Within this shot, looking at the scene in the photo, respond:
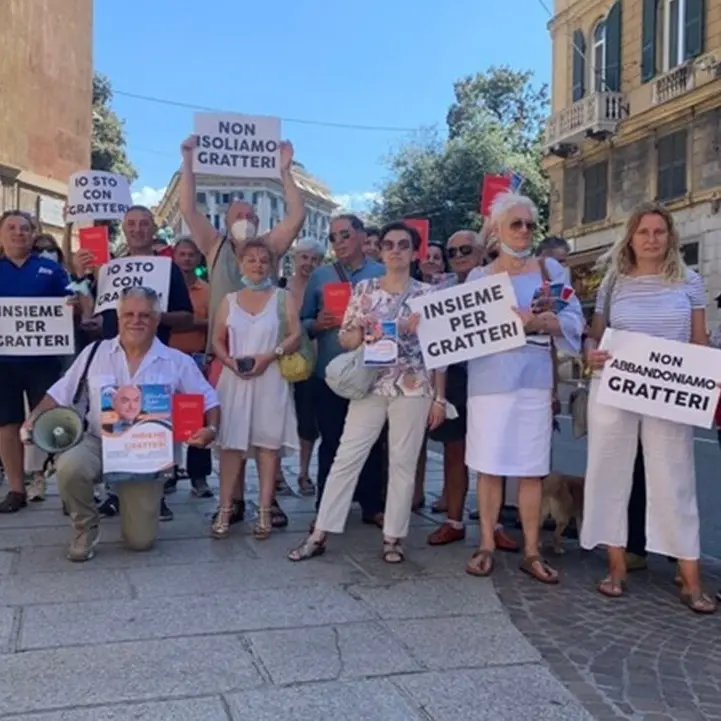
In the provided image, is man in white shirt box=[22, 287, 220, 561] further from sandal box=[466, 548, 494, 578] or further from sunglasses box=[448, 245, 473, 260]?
sunglasses box=[448, 245, 473, 260]

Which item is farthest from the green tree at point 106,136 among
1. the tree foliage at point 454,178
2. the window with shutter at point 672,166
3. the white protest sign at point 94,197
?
the white protest sign at point 94,197

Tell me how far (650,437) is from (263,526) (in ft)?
8.00

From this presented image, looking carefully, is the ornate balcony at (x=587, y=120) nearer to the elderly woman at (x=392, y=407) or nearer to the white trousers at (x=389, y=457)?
the elderly woman at (x=392, y=407)

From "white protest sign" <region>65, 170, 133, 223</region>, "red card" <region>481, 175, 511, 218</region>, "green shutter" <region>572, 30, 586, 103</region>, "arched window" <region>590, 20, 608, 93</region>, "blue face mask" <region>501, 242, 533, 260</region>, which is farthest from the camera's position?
"green shutter" <region>572, 30, 586, 103</region>

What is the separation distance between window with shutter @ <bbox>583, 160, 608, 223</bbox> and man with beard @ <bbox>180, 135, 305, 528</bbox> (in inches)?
823

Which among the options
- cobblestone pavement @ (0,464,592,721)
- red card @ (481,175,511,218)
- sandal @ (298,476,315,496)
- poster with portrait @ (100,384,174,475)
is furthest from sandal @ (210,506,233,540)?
red card @ (481,175,511,218)

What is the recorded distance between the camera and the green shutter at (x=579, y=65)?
2678 cm

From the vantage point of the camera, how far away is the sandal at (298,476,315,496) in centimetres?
732

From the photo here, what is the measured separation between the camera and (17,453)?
6.36 meters

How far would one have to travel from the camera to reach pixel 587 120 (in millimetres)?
25344

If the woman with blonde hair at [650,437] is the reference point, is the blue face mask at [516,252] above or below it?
above

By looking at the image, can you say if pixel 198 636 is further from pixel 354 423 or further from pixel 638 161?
pixel 638 161

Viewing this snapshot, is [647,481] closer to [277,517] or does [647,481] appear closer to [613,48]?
[277,517]

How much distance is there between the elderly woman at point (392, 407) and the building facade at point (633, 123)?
16.6 metres
